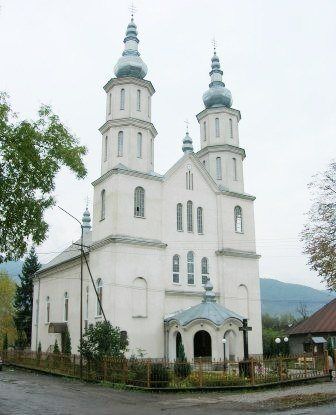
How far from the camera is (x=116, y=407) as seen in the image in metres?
17.3

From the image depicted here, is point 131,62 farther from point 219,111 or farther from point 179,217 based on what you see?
point 179,217

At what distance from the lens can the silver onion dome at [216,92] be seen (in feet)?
140

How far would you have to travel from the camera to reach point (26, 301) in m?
57.1

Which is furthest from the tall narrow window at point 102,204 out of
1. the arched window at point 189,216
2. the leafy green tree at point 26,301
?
the leafy green tree at point 26,301

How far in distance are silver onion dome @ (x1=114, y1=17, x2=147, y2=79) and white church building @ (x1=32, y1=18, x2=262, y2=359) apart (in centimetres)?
8

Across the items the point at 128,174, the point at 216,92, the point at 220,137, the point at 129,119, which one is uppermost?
the point at 216,92

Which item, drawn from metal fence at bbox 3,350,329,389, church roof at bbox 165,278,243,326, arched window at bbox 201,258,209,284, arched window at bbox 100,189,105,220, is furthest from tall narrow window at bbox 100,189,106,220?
metal fence at bbox 3,350,329,389

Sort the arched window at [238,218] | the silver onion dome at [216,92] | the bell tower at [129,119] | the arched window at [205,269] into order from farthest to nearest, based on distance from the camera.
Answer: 1. the silver onion dome at [216,92]
2. the arched window at [238,218]
3. the arched window at [205,269]
4. the bell tower at [129,119]

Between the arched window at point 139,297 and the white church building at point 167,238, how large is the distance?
0.07 m

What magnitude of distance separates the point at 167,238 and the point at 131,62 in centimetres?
1321

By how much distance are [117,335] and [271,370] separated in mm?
8112

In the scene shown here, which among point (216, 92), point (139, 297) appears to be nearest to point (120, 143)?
point (216, 92)

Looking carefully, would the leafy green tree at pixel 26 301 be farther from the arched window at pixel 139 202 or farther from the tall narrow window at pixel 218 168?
the tall narrow window at pixel 218 168

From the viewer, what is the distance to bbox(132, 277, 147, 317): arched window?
33.4 metres
